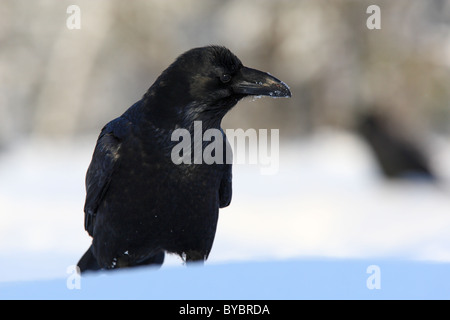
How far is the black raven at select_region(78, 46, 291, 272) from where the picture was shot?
11.4ft

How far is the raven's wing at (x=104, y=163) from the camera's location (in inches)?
143

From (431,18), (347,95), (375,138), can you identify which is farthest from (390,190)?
(431,18)

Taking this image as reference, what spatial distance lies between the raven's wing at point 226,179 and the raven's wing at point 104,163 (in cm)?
68

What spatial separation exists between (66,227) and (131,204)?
4.41m

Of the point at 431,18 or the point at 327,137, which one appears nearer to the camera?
the point at 431,18

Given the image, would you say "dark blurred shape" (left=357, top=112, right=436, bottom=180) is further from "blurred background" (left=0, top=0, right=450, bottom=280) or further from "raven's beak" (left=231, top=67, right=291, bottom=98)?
"raven's beak" (left=231, top=67, right=291, bottom=98)

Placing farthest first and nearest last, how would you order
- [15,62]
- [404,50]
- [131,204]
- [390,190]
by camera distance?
[15,62], [404,50], [390,190], [131,204]

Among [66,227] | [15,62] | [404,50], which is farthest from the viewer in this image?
[15,62]

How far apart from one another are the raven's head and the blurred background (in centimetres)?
115

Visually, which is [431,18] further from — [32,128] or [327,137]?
[32,128]

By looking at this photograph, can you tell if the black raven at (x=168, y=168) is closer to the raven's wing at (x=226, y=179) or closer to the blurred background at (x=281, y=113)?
the raven's wing at (x=226, y=179)

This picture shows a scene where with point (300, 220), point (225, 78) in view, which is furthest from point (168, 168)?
point (300, 220)

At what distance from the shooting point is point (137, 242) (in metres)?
3.58

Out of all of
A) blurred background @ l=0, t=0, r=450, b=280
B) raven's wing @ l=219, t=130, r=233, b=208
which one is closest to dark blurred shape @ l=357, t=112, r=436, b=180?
blurred background @ l=0, t=0, r=450, b=280
